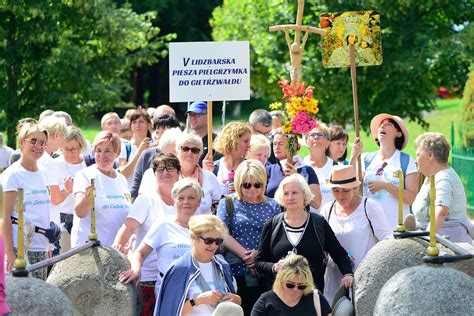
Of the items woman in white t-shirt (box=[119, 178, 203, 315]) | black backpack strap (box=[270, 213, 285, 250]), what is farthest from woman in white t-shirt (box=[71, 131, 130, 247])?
black backpack strap (box=[270, 213, 285, 250])

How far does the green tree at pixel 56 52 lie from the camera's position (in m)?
22.5

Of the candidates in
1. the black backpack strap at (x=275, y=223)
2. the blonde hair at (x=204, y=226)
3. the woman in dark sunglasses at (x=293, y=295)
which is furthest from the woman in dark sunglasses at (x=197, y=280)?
the black backpack strap at (x=275, y=223)

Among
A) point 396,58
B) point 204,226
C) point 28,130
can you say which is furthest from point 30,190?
point 396,58

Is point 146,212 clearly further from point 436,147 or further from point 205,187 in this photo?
point 436,147

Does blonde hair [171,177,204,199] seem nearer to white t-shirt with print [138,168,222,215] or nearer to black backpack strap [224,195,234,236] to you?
black backpack strap [224,195,234,236]

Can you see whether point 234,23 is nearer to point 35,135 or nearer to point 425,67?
point 425,67

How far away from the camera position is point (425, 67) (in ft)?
82.9

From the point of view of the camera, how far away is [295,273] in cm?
841

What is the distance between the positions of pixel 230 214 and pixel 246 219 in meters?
0.14

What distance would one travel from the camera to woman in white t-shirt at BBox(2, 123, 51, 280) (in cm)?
970

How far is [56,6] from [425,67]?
27.2 feet

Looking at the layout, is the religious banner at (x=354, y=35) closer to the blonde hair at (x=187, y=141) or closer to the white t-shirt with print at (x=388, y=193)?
the white t-shirt with print at (x=388, y=193)

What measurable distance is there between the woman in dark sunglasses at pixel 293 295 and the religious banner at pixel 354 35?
12.4 ft

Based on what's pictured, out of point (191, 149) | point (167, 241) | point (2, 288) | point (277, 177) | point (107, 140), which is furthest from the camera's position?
point (277, 177)
